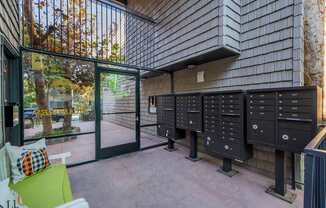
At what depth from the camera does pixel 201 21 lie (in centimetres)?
344

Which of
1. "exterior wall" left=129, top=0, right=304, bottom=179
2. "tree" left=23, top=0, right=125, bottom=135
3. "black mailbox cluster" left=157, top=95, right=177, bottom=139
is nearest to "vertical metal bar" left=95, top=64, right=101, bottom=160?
"tree" left=23, top=0, right=125, bottom=135

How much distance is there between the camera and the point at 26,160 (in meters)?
2.02

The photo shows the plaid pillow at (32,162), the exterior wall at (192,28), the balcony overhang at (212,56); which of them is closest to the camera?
the plaid pillow at (32,162)

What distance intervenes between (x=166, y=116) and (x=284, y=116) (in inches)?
106

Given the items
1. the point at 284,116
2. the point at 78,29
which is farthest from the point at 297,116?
the point at 78,29

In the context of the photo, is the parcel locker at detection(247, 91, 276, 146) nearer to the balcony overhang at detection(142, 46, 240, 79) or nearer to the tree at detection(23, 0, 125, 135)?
the balcony overhang at detection(142, 46, 240, 79)

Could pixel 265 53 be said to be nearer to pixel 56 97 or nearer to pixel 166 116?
pixel 166 116

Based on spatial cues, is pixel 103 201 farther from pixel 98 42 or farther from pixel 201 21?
pixel 98 42

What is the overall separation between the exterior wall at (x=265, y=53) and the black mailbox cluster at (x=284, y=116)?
0.62 metres

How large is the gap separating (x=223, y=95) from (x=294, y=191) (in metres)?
1.82

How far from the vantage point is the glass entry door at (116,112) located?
12.7 ft

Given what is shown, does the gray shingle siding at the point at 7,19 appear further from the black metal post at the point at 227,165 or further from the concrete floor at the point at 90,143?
the black metal post at the point at 227,165

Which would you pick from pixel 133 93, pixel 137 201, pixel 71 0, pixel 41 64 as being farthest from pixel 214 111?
pixel 71 0

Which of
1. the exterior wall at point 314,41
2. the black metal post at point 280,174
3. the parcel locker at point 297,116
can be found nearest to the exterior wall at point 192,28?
the exterior wall at point 314,41
